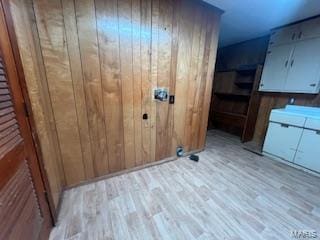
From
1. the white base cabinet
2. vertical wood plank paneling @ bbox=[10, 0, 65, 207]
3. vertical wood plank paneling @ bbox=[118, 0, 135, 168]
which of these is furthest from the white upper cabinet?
vertical wood plank paneling @ bbox=[10, 0, 65, 207]

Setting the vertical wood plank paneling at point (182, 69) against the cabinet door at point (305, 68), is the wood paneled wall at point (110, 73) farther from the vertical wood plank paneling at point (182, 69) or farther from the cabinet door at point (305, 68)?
the cabinet door at point (305, 68)

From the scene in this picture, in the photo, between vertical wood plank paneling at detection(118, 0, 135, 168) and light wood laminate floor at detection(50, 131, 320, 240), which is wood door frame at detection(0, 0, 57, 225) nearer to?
light wood laminate floor at detection(50, 131, 320, 240)

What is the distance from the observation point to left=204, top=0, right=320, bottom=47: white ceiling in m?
1.95

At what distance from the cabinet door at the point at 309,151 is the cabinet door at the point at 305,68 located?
76 cm

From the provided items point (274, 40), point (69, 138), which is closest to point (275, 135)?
point (274, 40)

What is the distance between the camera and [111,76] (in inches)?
66.7

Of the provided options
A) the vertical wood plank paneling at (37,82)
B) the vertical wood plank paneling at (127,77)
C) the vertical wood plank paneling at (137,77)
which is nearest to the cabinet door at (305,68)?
the vertical wood plank paneling at (137,77)

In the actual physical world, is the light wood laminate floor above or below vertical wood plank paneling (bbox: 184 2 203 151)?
below

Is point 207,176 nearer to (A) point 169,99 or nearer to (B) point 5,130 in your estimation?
(A) point 169,99

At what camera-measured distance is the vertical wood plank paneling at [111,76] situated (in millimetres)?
1521

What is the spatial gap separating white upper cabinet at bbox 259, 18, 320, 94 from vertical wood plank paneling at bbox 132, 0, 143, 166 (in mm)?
2617

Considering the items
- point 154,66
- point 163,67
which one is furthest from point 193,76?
point 154,66

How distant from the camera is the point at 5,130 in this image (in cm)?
77

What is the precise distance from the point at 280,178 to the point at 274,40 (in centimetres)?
247
